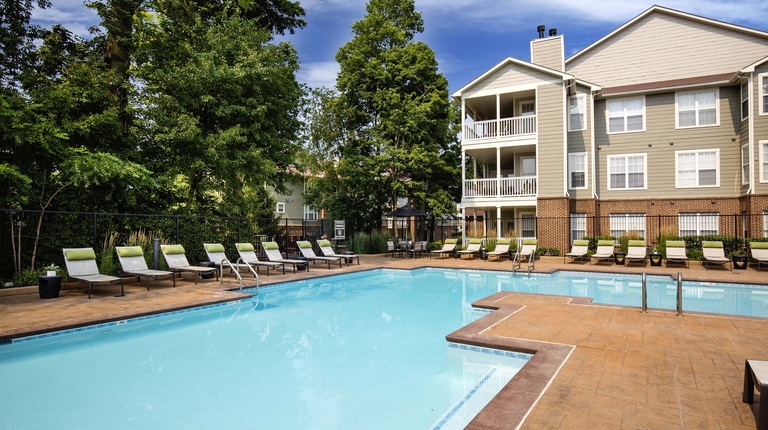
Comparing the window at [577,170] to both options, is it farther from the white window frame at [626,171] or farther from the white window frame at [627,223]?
the white window frame at [627,223]

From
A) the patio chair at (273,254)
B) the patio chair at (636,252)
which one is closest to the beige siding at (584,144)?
the patio chair at (636,252)

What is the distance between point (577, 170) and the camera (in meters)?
20.7

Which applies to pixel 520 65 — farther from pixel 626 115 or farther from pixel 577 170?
pixel 577 170

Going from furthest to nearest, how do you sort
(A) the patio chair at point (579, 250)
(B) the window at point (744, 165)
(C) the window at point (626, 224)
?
(C) the window at point (626, 224) < (B) the window at point (744, 165) < (A) the patio chair at point (579, 250)

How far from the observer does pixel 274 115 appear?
656 inches

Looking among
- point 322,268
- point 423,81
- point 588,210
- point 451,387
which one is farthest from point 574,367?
point 423,81

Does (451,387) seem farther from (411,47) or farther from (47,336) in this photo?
(411,47)

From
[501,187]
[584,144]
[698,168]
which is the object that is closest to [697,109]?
[698,168]

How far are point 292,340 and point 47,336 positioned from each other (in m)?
3.76

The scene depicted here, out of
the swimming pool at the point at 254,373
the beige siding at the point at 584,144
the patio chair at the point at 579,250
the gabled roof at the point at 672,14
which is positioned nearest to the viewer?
the swimming pool at the point at 254,373

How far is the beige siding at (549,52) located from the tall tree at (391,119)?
5406mm

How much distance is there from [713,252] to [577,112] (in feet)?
28.0

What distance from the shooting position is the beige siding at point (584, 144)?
20344 mm

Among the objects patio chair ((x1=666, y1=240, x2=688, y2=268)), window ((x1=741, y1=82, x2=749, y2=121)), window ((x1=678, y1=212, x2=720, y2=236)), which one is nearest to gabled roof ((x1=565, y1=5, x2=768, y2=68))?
window ((x1=741, y1=82, x2=749, y2=121))
